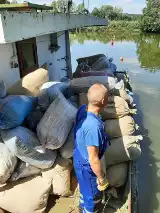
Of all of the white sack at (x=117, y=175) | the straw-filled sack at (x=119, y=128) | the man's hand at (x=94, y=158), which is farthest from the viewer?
the straw-filled sack at (x=119, y=128)

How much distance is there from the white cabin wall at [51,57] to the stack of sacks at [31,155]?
2.95 m

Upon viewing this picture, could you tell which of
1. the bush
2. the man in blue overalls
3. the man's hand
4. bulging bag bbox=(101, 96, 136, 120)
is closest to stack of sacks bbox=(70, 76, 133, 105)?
bulging bag bbox=(101, 96, 136, 120)

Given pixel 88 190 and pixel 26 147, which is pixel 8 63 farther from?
pixel 88 190

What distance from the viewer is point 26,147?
2.76 m

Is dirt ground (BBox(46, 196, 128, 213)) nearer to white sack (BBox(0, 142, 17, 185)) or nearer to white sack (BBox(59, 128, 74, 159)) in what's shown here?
white sack (BBox(59, 128, 74, 159))

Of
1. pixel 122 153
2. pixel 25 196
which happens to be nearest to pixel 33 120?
pixel 25 196

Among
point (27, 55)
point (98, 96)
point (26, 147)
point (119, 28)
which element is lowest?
point (119, 28)

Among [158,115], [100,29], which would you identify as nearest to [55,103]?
[158,115]

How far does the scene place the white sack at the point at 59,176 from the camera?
2994 millimetres

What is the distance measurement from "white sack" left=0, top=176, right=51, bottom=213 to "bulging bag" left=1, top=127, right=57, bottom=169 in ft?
0.85

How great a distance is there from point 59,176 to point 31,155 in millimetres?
466

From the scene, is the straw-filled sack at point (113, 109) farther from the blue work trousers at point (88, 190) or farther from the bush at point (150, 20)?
the bush at point (150, 20)

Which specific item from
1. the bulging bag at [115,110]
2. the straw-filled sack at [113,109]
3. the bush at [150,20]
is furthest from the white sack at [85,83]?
the bush at [150,20]

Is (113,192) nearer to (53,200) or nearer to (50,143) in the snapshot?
(53,200)
